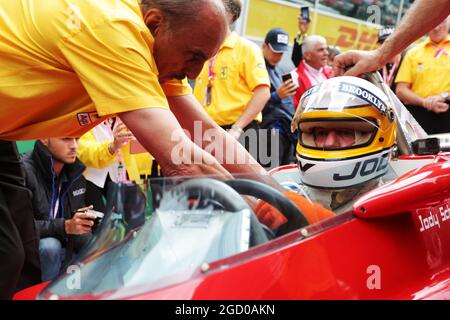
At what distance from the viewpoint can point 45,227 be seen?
3.99m

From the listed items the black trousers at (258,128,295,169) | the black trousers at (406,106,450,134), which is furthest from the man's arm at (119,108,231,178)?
the black trousers at (406,106,450,134)

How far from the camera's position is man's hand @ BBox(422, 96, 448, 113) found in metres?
6.55

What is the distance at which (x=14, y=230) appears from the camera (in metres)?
2.46

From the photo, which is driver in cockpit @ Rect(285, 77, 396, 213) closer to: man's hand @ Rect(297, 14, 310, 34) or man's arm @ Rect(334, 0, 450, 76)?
man's arm @ Rect(334, 0, 450, 76)

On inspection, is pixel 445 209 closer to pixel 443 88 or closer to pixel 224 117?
pixel 224 117

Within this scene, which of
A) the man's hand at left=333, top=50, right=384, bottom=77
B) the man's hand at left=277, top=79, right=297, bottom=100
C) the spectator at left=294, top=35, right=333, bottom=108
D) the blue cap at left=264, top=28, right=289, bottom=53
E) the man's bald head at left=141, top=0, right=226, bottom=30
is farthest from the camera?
the spectator at left=294, top=35, right=333, bottom=108

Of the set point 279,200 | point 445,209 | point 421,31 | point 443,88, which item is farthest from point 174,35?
point 443,88

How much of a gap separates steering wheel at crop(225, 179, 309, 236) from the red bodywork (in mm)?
40

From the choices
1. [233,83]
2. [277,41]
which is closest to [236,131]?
[233,83]

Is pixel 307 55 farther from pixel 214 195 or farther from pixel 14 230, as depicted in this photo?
pixel 214 195

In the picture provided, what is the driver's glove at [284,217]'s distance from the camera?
1.92 metres

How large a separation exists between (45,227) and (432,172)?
8.36 ft

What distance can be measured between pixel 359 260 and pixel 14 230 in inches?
50.1
